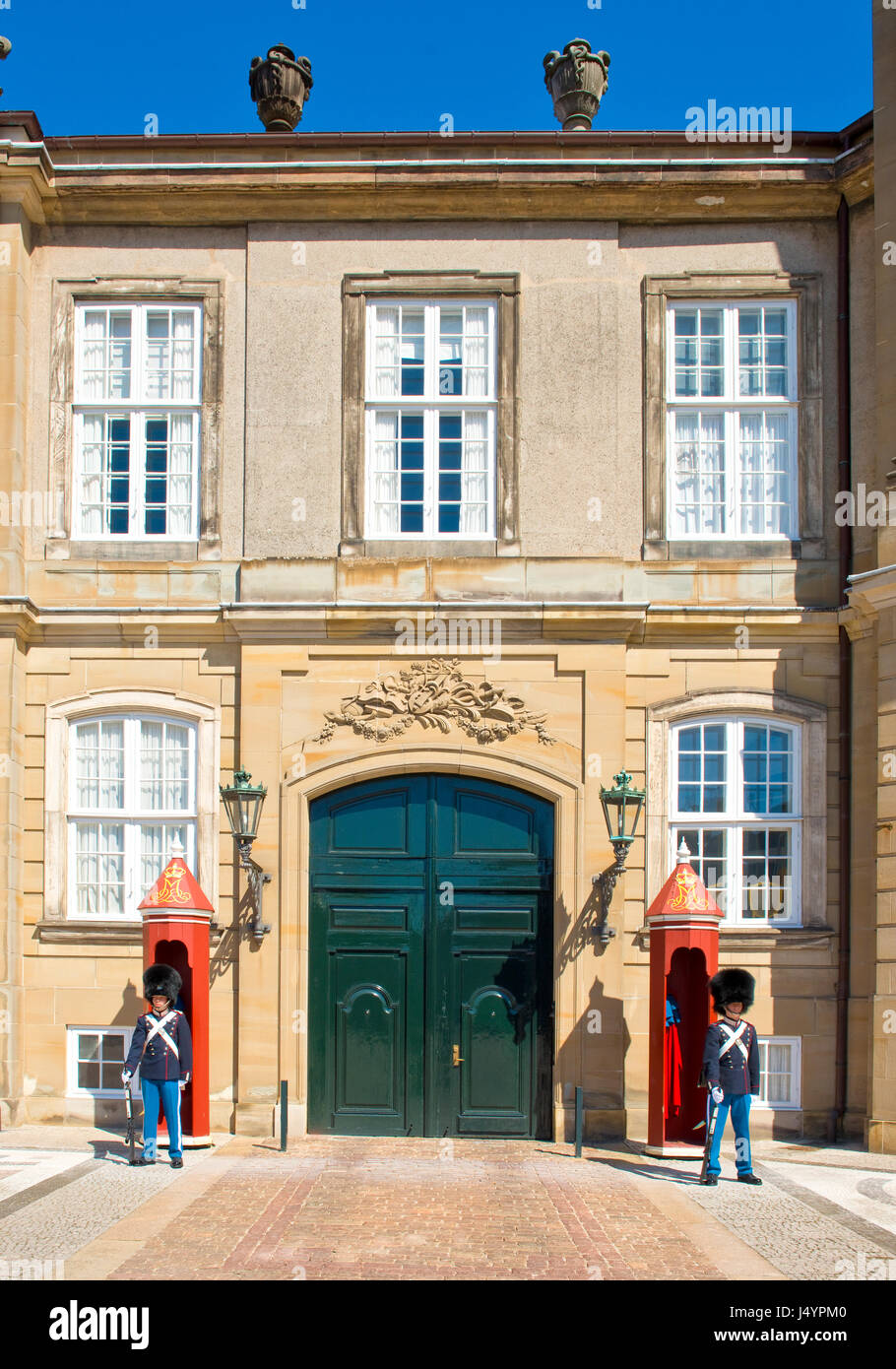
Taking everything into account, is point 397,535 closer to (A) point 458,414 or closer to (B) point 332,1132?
(A) point 458,414

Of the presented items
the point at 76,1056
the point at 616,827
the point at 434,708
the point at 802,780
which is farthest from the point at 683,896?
the point at 76,1056

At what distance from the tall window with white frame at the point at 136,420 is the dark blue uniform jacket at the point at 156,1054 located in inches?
194

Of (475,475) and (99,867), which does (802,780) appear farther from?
(99,867)

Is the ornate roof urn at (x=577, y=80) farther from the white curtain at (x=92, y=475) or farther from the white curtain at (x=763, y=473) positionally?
the white curtain at (x=92, y=475)

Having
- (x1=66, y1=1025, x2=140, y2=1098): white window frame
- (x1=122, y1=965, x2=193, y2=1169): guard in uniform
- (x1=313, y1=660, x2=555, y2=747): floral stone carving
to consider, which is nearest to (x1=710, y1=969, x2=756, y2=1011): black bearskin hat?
(x1=313, y1=660, x2=555, y2=747): floral stone carving

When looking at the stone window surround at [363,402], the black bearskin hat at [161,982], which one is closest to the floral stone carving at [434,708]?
the stone window surround at [363,402]

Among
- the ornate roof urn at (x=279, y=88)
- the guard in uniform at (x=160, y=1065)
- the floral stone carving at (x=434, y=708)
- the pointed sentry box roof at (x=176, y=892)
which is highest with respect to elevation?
the ornate roof urn at (x=279, y=88)

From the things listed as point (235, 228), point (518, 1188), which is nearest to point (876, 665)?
point (518, 1188)

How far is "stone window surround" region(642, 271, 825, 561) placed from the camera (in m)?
13.9

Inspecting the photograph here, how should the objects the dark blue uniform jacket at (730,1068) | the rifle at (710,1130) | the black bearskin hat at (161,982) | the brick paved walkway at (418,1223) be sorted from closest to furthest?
the brick paved walkway at (418,1223), the rifle at (710,1130), the dark blue uniform jacket at (730,1068), the black bearskin hat at (161,982)

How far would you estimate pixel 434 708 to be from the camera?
13.6 m

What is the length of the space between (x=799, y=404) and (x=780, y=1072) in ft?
21.3

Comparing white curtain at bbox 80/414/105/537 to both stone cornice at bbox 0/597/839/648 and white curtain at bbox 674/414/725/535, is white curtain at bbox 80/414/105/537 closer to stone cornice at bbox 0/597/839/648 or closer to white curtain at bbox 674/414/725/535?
stone cornice at bbox 0/597/839/648

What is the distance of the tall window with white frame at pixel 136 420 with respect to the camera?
14.2 metres
